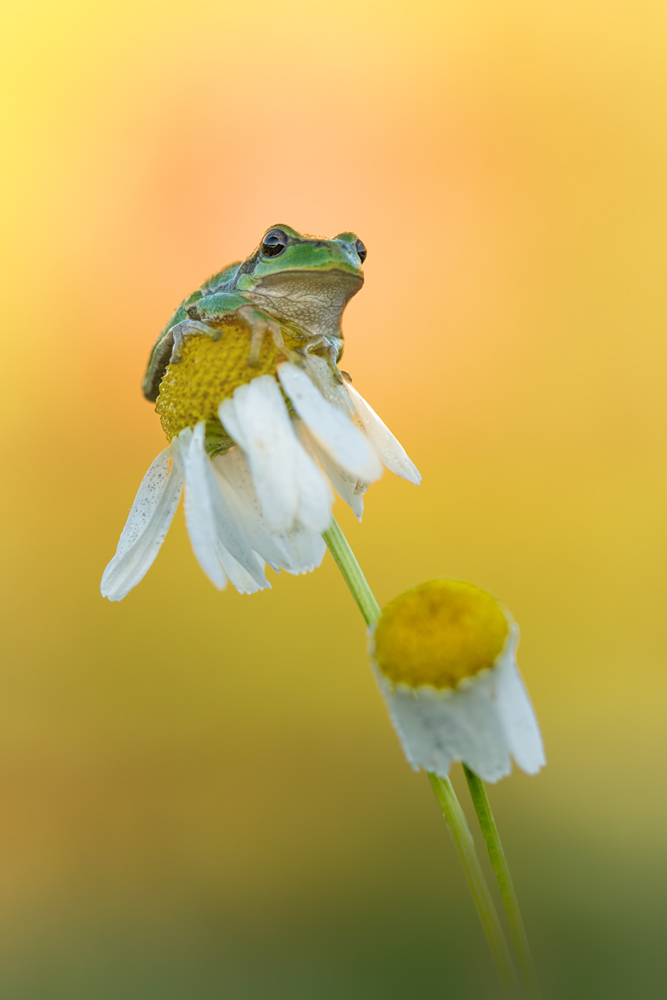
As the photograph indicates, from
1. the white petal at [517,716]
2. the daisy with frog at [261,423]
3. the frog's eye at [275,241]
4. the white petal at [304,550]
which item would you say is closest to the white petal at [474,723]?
the white petal at [517,716]

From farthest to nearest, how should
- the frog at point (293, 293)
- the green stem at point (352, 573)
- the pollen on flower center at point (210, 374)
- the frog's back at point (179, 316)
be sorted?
the frog's back at point (179, 316)
the frog at point (293, 293)
the pollen on flower center at point (210, 374)
the green stem at point (352, 573)

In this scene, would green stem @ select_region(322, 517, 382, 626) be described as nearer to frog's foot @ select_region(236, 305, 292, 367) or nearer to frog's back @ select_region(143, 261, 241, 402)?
frog's foot @ select_region(236, 305, 292, 367)

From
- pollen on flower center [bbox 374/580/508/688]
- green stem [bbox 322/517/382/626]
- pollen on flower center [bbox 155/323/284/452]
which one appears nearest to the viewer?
pollen on flower center [bbox 374/580/508/688]

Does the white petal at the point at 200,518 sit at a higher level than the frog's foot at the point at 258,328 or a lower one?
lower

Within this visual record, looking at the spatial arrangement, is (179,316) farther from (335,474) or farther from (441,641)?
(441,641)

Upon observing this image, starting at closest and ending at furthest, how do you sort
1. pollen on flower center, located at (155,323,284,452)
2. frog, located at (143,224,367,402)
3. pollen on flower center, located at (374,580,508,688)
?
pollen on flower center, located at (374,580,508,688) < pollen on flower center, located at (155,323,284,452) < frog, located at (143,224,367,402)

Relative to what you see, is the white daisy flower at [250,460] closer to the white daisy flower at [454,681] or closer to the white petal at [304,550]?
the white petal at [304,550]

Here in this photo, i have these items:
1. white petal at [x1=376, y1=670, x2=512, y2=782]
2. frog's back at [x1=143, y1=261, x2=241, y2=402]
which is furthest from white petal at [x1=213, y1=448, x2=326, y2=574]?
white petal at [x1=376, y1=670, x2=512, y2=782]

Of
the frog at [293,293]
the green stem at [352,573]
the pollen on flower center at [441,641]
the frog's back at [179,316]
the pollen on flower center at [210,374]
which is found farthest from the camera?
the frog's back at [179,316]
